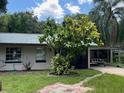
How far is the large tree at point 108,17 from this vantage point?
3597 centimetres

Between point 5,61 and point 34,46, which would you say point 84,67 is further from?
point 5,61

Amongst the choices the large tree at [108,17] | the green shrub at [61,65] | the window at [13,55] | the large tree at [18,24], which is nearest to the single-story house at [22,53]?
the window at [13,55]

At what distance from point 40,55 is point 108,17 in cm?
1556

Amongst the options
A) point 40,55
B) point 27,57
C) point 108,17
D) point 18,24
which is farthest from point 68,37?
point 18,24

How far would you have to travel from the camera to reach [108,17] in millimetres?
36406

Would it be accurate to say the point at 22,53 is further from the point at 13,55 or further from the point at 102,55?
the point at 102,55

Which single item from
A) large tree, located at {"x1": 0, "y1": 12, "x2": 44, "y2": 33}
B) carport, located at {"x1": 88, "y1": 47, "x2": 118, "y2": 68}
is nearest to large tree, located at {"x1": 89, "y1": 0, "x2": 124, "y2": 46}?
carport, located at {"x1": 88, "y1": 47, "x2": 118, "y2": 68}

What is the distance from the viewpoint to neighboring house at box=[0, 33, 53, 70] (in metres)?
22.8

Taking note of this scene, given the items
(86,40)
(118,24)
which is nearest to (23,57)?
(86,40)

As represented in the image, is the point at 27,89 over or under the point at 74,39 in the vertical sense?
under

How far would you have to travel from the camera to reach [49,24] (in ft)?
66.6

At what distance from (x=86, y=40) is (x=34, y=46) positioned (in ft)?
19.0

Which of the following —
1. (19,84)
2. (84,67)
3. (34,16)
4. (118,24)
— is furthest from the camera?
(34,16)

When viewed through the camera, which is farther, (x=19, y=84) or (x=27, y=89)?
(x=19, y=84)
